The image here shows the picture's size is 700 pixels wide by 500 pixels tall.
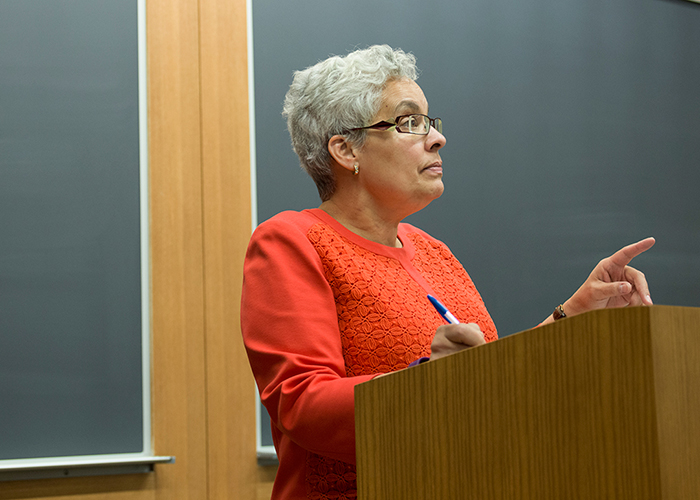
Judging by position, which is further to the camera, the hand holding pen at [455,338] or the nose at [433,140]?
the nose at [433,140]

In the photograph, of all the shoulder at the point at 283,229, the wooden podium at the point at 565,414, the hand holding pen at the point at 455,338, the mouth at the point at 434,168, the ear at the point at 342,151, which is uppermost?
the ear at the point at 342,151

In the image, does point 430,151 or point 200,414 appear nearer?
point 430,151

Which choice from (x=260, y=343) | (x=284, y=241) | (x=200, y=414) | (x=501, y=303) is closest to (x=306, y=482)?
(x=260, y=343)

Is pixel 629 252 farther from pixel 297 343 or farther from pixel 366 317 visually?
pixel 297 343

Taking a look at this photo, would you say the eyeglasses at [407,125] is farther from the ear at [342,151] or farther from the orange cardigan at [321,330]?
the orange cardigan at [321,330]

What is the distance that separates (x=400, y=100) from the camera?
4.82ft

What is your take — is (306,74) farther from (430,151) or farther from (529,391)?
(529,391)

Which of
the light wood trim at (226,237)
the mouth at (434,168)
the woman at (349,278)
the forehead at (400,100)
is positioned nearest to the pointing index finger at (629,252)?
the woman at (349,278)

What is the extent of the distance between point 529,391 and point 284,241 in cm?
67

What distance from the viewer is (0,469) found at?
5.90 ft

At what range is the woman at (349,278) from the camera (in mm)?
1074

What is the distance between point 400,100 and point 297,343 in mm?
600

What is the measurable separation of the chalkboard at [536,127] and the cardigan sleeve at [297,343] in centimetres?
103

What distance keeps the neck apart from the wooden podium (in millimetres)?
677
